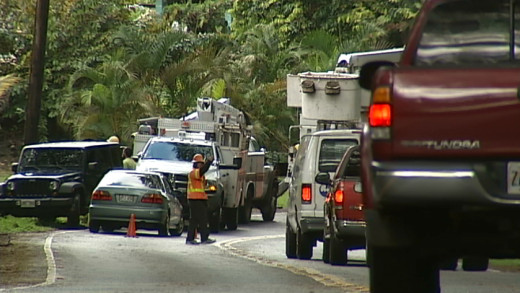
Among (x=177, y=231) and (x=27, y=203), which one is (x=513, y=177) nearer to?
(x=177, y=231)

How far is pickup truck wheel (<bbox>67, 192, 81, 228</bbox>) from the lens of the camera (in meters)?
30.9

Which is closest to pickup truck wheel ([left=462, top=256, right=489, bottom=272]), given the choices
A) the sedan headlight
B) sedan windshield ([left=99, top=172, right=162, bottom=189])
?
sedan windshield ([left=99, top=172, right=162, bottom=189])

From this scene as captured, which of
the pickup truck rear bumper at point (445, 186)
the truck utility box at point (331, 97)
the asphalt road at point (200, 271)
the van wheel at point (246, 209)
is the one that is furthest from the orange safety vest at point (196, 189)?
the pickup truck rear bumper at point (445, 186)

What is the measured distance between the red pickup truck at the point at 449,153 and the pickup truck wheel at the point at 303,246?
1305cm

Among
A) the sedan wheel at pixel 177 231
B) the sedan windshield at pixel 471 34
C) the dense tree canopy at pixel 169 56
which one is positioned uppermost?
the dense tree canopy at pixel 169 56

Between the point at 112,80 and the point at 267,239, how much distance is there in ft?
48.1

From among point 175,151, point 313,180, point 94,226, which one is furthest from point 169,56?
point 313,180

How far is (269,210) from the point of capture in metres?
36.5

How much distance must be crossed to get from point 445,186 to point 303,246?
13965 mm

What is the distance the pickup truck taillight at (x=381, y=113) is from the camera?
8430 mm

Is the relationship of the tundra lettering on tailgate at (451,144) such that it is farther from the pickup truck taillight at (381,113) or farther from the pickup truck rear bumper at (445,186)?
the pickup truck taillight at (381,113)

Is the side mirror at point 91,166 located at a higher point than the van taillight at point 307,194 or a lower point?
higher

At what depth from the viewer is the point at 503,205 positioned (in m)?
8.27

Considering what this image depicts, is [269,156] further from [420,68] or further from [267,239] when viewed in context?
[420,68]
